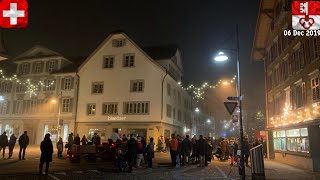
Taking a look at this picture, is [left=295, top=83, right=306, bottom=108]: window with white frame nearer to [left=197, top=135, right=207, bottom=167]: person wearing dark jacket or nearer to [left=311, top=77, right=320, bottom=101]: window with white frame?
[left=311, top=77, right=320, bottom=101]: window with white frame

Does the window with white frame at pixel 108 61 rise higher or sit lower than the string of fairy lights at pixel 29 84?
higher

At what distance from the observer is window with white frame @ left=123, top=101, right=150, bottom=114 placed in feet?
124

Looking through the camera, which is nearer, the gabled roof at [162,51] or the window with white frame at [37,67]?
the gabled roof at [162,51]

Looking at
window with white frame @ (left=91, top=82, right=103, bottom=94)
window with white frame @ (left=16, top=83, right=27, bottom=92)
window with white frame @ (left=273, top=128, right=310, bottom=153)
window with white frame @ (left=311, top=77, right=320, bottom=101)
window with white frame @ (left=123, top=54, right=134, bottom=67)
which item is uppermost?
window with white frame @ (left=123, top=54, right=134, bottom=67)

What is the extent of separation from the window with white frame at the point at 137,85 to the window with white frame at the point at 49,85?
39.8 ft

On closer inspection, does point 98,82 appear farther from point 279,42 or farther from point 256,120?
point 256,120

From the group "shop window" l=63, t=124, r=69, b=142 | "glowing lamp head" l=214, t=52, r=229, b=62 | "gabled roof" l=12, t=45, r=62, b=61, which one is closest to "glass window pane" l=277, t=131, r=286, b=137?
"glowing lamp head" l=214, t=52, r=229, b=62

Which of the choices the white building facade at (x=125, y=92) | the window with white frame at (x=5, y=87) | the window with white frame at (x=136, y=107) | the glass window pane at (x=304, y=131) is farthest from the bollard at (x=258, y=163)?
the window with white frame at (x=5, y=87)

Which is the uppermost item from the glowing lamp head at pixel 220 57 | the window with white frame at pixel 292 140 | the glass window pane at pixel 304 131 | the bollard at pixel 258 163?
the glowing lamp head at pixel 220 57

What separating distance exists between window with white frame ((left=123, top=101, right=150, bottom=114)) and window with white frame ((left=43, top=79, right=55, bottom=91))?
11.9m

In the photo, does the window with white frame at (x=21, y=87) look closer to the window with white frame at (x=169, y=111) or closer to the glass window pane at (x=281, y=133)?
the window with white frame at (x=169, y=111)

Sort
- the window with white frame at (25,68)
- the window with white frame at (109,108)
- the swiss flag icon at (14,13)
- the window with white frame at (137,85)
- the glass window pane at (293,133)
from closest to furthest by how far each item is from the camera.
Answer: the swiss flag icon at (14,13) < the glass window pane at (293,133) < the window with white frame at (137,85) < the window with white frame at (109,108) < the window with white frame at (25,68)

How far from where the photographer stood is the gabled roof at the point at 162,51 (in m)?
43.0

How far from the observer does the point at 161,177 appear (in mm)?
14445
